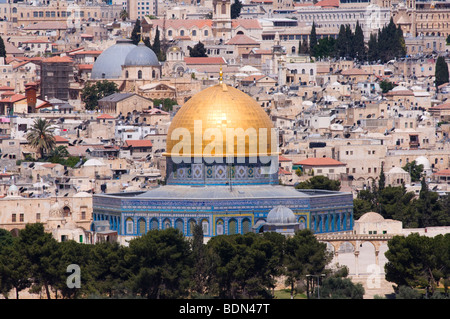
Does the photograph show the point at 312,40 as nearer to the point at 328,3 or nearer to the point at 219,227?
the point at 328,3

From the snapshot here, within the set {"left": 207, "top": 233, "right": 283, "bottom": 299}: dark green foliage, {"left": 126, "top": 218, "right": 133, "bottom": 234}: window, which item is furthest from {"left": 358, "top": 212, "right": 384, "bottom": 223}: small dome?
{"left": 207, "top": 233, "right": 283, "bottom": 299}: dark green foliage

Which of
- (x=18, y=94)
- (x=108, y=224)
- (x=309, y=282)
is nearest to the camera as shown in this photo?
(x=309, y=282)

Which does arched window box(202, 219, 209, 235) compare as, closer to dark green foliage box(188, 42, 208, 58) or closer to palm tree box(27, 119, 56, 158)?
palm tree box(27, 119, 56, 158)

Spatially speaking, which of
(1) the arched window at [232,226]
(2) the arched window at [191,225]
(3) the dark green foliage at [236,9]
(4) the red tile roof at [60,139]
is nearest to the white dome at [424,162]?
(4) the red tile roof at [60,139]

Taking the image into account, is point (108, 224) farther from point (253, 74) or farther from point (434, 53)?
point (434, 53)

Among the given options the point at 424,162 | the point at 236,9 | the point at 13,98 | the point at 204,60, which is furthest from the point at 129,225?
the point at 236,9

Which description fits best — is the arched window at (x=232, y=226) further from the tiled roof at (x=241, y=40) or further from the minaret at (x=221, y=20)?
the minaret at (x=221, y=20)
